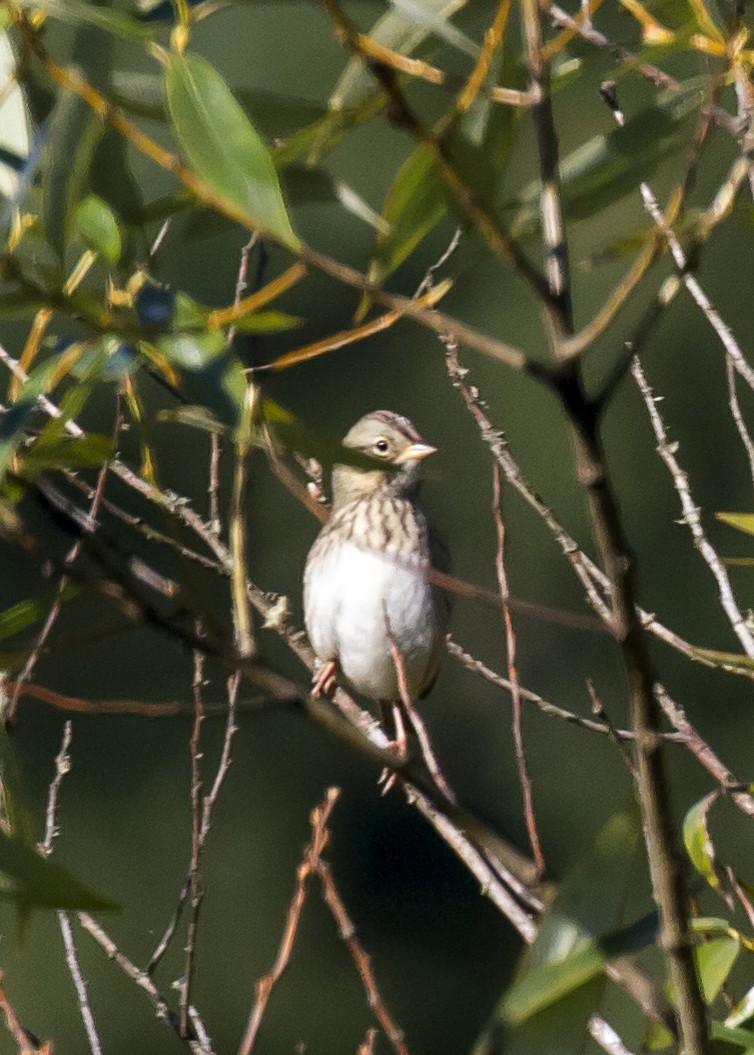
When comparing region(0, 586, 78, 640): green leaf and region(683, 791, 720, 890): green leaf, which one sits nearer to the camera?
region(0, 586, 78, 640): green leaf

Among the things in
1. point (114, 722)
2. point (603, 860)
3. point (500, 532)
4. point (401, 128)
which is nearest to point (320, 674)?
point (500, 532)

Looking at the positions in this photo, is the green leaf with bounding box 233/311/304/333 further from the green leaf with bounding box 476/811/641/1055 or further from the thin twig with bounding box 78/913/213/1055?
the thin twig with bounding box 78/913/213/1055

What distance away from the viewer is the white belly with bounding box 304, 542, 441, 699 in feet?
12.2

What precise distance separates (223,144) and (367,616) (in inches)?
102

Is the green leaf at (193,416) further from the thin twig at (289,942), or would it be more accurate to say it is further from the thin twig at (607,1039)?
the thin twig at (607,1039)

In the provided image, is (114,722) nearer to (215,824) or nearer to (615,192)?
(215,824)

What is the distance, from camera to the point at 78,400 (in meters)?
1.25

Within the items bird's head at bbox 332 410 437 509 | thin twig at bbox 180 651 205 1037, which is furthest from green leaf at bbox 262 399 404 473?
bird's head at bbox 332 410 437 509

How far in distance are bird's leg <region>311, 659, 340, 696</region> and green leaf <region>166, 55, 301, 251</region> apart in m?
2.59

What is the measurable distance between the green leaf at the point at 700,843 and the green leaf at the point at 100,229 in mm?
798

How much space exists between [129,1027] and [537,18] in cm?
919

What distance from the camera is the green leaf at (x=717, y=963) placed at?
1589mm

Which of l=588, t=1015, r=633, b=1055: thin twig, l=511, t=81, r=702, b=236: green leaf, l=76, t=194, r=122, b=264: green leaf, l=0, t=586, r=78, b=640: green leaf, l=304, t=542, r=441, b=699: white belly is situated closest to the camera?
l=76, t=194, r=122, b=264: green leaf

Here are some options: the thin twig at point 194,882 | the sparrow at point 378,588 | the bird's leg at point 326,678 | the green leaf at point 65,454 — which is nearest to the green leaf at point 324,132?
the green leaf at point 65,454
